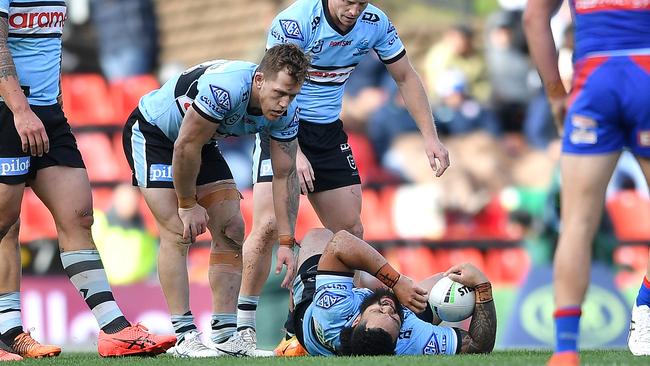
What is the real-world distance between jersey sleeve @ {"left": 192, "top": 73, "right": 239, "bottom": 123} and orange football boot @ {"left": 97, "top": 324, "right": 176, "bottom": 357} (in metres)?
A: 1.36

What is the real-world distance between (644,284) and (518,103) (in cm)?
667

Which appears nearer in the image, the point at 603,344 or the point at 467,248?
the point at 603,344

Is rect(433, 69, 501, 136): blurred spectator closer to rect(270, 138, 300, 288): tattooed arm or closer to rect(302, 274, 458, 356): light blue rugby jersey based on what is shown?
rect(270, 138, 300, 288): tattooed arm

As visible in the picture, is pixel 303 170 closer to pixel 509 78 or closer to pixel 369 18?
pixel 369 18

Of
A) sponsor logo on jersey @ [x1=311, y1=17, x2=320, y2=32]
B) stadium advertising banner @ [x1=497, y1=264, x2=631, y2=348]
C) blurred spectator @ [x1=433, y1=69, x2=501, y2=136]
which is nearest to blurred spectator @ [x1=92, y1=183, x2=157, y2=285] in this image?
blurred spectator @ [x1=433, y1=69, x2=501, y2=136]

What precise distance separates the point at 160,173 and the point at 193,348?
3.71 ft

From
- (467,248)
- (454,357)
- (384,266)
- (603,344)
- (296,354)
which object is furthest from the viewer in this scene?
(467,248)

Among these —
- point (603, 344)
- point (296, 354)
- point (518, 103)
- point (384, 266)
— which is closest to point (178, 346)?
point (296, 354)

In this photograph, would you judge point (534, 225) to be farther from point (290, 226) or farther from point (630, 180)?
point (290, 226)

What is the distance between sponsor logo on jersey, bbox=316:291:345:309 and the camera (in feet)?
25.0

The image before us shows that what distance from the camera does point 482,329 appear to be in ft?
25.6

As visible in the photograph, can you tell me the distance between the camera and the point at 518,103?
557 inches

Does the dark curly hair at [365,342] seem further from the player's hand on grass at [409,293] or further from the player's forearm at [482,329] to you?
the player's forearm at [482,329]

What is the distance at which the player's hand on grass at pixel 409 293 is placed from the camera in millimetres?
7676
